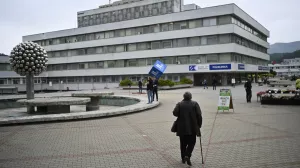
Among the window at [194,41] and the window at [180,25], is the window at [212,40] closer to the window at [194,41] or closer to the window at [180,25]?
the window at [194,41]

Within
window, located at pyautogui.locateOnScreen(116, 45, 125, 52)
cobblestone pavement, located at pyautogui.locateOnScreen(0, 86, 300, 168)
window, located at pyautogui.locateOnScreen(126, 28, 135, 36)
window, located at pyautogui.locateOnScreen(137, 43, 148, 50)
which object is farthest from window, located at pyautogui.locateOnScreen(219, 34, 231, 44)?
cobblestone pavement, located at pyautogui.locateOnScreen(0, 86, 300, 168)

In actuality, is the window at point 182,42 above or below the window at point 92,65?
above

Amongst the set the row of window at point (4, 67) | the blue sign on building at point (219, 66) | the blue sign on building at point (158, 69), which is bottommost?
the blue sign on building at point (158, 69)

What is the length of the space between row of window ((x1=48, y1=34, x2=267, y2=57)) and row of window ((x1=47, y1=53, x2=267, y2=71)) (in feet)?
7.76

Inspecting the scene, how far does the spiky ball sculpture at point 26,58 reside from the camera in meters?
17.1

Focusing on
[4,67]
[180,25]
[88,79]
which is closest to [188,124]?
[180,25]

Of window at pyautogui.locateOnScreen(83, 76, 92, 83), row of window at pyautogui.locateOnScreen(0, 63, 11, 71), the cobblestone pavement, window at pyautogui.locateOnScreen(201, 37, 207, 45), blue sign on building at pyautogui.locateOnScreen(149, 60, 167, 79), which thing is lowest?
the cobblestone pavement

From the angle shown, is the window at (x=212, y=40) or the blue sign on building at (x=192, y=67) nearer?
the window at (x=212, y=40)

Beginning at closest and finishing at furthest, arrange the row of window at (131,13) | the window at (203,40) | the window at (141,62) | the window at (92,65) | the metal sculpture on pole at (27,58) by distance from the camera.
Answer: the metal sculpture on pole at (27,58)
the window at (203,40)
the window at (141,62)
the window at (92,65)
the row of window at (131,13)

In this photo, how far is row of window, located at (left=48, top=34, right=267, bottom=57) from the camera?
163 ft

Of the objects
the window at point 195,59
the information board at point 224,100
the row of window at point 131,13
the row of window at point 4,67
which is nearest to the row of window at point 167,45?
the window at point 195,59

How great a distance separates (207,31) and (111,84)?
1020 inches

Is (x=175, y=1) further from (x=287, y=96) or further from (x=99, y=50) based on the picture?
(x=287, y=96)

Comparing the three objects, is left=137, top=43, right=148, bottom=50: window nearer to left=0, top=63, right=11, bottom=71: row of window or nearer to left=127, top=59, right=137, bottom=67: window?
left=127, top=59, right=137, bottom=67: window
